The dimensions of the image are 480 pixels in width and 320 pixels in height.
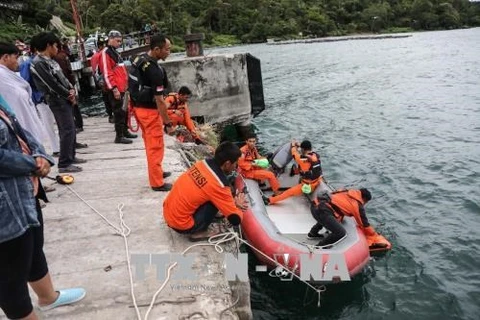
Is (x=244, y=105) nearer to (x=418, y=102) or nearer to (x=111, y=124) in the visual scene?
(x=111, y=124)

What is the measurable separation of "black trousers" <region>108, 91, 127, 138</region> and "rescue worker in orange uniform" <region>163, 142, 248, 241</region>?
4.07m

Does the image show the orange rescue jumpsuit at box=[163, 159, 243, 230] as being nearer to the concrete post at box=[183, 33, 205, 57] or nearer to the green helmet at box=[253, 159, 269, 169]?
the green helmet at box=[253, 159, 269, 169]

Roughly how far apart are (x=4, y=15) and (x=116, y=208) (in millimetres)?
44259

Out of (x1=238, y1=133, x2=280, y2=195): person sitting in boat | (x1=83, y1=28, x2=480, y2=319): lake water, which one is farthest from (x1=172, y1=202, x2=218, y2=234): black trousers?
(x1=238, y1=133, x2=280, y2=195): person sitting in boat

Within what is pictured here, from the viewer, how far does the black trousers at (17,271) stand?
2488mm

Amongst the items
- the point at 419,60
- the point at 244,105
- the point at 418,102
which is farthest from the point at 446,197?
the point at 419,60

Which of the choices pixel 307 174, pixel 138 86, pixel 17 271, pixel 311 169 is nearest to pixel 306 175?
pixel 307 174

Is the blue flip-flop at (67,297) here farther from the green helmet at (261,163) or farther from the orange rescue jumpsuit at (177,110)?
the orange rescue jumpsuit at (177,110)

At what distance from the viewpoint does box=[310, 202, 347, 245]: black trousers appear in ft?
21.2

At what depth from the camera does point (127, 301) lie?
3.52 metres

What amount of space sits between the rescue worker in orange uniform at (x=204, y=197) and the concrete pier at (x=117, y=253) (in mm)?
262

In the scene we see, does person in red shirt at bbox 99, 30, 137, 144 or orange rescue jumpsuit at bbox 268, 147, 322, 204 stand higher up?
person in red shirt at bbox 99, 30, 137, 144

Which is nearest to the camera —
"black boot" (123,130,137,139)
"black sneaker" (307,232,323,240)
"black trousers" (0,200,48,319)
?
"black trousers" (0,200,48,319)

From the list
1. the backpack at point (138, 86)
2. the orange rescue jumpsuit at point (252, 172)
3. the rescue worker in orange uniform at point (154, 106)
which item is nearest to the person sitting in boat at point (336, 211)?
the orange rescue jumpsuit at point (252, 172)
